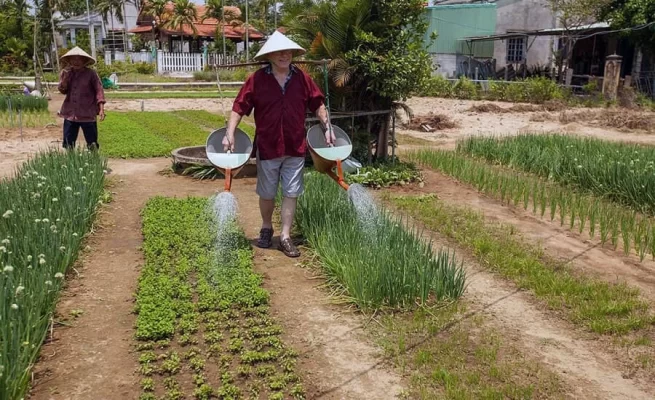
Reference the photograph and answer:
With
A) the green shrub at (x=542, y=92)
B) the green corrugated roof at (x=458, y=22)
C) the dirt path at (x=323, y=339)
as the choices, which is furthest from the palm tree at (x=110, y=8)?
the dirt path at (x=323, y=339)

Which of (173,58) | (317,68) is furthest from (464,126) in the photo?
(173,58)

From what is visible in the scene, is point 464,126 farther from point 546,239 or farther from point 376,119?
point 546,239

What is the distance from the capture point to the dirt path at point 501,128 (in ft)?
46.8

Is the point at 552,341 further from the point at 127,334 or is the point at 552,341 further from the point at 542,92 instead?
the point at 542,92

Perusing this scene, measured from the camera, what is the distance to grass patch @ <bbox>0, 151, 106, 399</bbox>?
296 cm

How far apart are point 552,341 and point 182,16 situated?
120ft

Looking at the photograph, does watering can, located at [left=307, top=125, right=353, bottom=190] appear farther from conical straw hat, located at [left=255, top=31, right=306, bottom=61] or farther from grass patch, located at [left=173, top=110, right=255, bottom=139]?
grass patch, located at [left=173, top=110, right=255, bottom=139]

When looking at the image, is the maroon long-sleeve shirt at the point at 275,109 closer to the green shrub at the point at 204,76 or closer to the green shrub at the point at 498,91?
the green shrub at the point at 498,91

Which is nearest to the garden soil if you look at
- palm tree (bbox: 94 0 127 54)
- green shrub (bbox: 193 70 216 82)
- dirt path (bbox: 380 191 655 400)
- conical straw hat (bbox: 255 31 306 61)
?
dirt path (bbox: 380 191 655 400)

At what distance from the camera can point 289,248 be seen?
514 centimetres

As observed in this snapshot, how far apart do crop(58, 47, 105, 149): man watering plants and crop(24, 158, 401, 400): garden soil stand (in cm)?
268

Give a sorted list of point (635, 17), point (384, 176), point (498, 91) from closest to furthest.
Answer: point (384, 176) → point (635, 17) → point (498, 91)

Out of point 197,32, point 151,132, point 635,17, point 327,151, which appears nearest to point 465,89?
point 635,17

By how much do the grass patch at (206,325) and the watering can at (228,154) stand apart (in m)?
0.64
